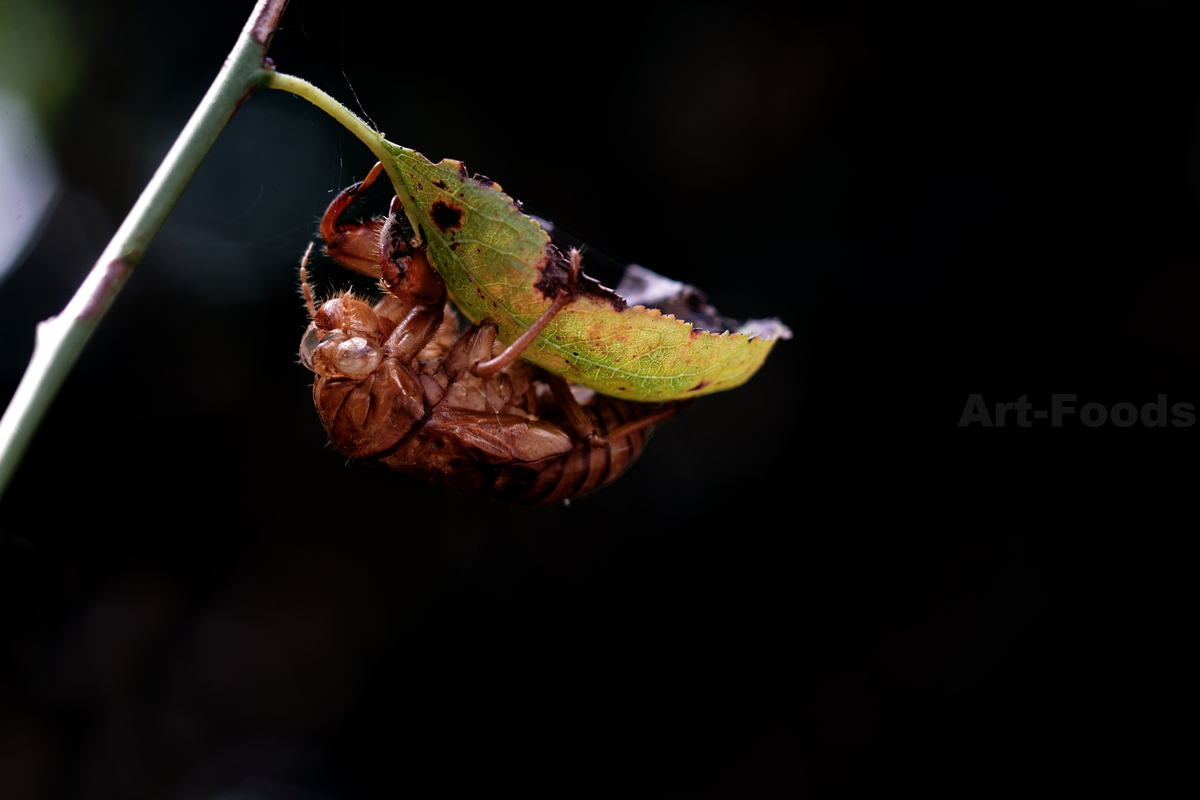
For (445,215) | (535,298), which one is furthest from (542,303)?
(445,215)

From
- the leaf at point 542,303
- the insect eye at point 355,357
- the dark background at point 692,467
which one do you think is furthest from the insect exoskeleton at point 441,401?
the dark background at point 692,467

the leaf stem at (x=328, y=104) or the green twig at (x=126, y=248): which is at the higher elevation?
the leaf stem at (x=328, y=104)

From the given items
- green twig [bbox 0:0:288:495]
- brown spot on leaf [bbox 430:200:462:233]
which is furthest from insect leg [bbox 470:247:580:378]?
green twig [bbox 0:0:288:495]

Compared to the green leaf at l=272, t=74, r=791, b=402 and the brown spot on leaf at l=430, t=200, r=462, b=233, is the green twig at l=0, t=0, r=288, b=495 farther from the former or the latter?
the brown spot on leaf at l=430, t=200, r=462, b=233

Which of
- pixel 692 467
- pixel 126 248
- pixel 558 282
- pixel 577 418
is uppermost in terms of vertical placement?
pixel 692 467

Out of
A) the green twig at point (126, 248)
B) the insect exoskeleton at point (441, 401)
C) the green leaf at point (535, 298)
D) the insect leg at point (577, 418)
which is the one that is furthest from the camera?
the insect leg at point (577, 418)

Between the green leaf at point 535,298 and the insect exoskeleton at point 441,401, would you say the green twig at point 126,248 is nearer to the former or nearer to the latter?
the green leaf at point 535,298

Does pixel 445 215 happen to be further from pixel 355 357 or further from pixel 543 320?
pixel 355 357

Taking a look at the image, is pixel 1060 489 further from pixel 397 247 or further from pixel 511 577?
pixel 397 247
